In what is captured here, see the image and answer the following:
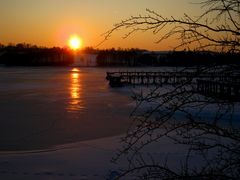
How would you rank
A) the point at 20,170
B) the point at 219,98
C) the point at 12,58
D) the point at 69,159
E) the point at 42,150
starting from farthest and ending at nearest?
the point at 12,58 < the point at 42,150 < the point at 69,159 < the point at 20,170 < the point at 219,98

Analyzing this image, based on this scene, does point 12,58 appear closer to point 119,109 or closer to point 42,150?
point 119,109

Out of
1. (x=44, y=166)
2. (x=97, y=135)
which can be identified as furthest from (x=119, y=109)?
(x=44, y=166)

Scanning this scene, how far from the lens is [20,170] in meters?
10.3

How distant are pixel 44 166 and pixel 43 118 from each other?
10.1 meters

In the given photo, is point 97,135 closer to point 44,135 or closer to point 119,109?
point 44,135

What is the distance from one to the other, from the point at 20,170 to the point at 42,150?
279cm

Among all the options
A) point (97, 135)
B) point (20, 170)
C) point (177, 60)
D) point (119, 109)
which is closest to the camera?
point (177, 60)

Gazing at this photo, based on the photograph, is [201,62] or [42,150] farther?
[42,150]

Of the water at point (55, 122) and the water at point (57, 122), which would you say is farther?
the water at point (55, 122)

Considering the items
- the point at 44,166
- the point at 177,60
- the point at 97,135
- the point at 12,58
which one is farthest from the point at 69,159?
the point at 12,58

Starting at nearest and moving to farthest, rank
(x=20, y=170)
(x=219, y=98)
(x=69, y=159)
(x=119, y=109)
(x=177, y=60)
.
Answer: (x=219, y=98), (x=177, y=60), (x=20, y=170), (x=69, y=159), (x=119, y=109)

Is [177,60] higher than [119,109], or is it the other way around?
[177,60]

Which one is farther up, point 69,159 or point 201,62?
point 201,62

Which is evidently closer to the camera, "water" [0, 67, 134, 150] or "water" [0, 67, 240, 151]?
"water" [0, 67, 240, 151]
